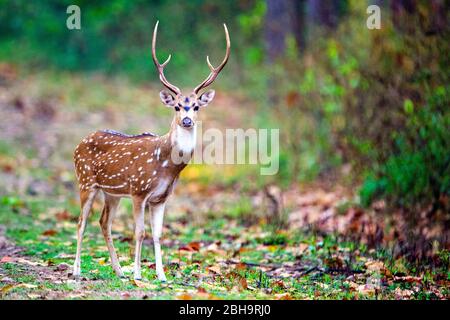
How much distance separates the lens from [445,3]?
12234 mm

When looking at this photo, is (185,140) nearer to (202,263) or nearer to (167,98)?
(167,98)

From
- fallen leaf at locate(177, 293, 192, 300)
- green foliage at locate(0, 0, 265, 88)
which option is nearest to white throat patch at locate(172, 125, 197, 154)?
fallen leaf at locate(177, 293, 192, 300)

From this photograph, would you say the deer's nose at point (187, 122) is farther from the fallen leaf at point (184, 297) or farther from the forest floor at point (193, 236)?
the fallen leaf at point (184, 297)

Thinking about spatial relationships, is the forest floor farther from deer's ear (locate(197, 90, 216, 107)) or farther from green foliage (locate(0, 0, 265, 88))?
green foliage (locate(0, 0, 265, 88))

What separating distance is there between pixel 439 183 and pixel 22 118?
10750mm

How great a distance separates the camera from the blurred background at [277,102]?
1207 cm

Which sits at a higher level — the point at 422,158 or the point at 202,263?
the point at 422,158

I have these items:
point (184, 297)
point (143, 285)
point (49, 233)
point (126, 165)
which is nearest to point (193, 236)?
point (49, 233)

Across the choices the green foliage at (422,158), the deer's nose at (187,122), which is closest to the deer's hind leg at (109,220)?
the deer's nose at (187,122)

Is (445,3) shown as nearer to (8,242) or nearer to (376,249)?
(376,249)

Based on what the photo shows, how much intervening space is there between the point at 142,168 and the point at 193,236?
3.18 m

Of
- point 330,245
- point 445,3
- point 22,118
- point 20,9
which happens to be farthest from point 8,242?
point 20,9

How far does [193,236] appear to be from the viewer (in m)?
11.7
